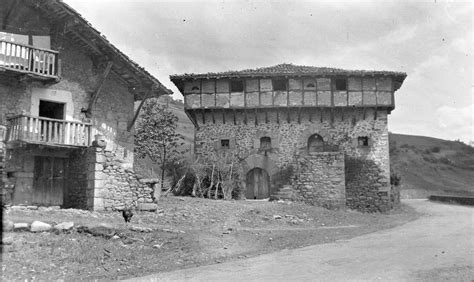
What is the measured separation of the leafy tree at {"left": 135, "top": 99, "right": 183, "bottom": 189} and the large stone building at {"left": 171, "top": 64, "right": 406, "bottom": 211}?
4.18m

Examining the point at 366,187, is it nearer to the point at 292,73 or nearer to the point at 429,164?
the point at 292,73

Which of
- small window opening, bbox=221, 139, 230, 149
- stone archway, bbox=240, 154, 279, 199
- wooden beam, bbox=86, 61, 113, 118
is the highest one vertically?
wooden beam, bbox=86, 61, 113, 118

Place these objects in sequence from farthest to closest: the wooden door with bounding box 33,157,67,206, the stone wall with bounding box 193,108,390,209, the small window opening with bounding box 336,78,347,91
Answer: the small window opening with bounding box 336,78,347,91 → the stone wall with bounding box 193,108,390,209 → the wooden door with bounding box 33,157,67,206

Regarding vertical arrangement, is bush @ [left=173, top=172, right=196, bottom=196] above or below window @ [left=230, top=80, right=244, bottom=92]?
below

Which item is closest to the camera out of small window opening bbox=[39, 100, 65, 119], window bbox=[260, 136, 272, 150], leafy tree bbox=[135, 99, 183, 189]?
small window opening bbox=[39, 100, 65, 119]

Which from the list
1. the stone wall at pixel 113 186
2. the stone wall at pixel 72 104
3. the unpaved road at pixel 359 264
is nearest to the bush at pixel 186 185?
the stone wall at pixel 72 104

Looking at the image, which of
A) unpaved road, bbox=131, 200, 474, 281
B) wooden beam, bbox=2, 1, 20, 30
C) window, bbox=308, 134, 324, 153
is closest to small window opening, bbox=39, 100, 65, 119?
wooden beam, bbox=2, 1, 20, 30

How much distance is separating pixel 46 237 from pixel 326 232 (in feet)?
30.9

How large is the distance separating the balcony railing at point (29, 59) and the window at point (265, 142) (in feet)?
42.3

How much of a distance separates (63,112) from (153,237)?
7742mm

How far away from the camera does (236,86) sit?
25766 millimetres

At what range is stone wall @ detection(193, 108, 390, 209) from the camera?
2508 cm

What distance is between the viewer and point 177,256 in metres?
10.9

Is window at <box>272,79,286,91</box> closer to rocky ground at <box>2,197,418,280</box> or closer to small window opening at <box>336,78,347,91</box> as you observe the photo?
small window opening at <box>336,78,347,91</box>
